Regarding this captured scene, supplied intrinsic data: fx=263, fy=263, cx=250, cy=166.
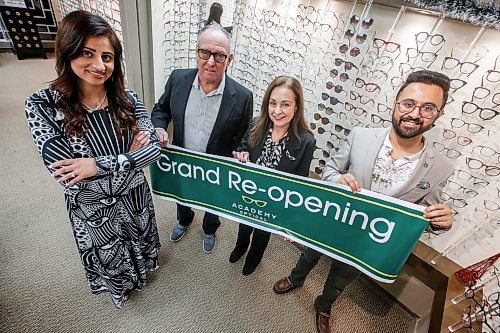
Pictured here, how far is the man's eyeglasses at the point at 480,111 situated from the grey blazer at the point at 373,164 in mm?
273

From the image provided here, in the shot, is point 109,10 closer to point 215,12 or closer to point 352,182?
point 215,12

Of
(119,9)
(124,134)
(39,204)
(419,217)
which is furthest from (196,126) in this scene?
(39,204)

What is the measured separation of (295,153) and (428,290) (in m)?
1.40

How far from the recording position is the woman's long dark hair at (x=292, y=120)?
1.31 m

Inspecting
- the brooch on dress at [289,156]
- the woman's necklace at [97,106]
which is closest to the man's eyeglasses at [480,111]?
the brooch on dress at [289,156]

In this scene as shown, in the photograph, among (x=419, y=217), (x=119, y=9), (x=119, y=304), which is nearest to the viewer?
(x=419, y=217)

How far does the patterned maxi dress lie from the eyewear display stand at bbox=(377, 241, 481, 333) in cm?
173

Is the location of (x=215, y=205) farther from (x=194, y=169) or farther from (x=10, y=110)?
(x=10, y=110)

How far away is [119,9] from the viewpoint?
88.3 inches

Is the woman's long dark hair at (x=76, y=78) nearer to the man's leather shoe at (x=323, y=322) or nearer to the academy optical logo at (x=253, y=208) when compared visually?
the academy optical logo at (x=253, y=208)

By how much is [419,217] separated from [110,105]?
144 cm

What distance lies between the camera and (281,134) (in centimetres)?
142

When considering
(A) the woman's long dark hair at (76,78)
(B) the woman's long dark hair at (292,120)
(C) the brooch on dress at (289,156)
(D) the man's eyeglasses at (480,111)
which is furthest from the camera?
(C) the brooch on dress at (289,156)

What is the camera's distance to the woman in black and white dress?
3.35 ft
